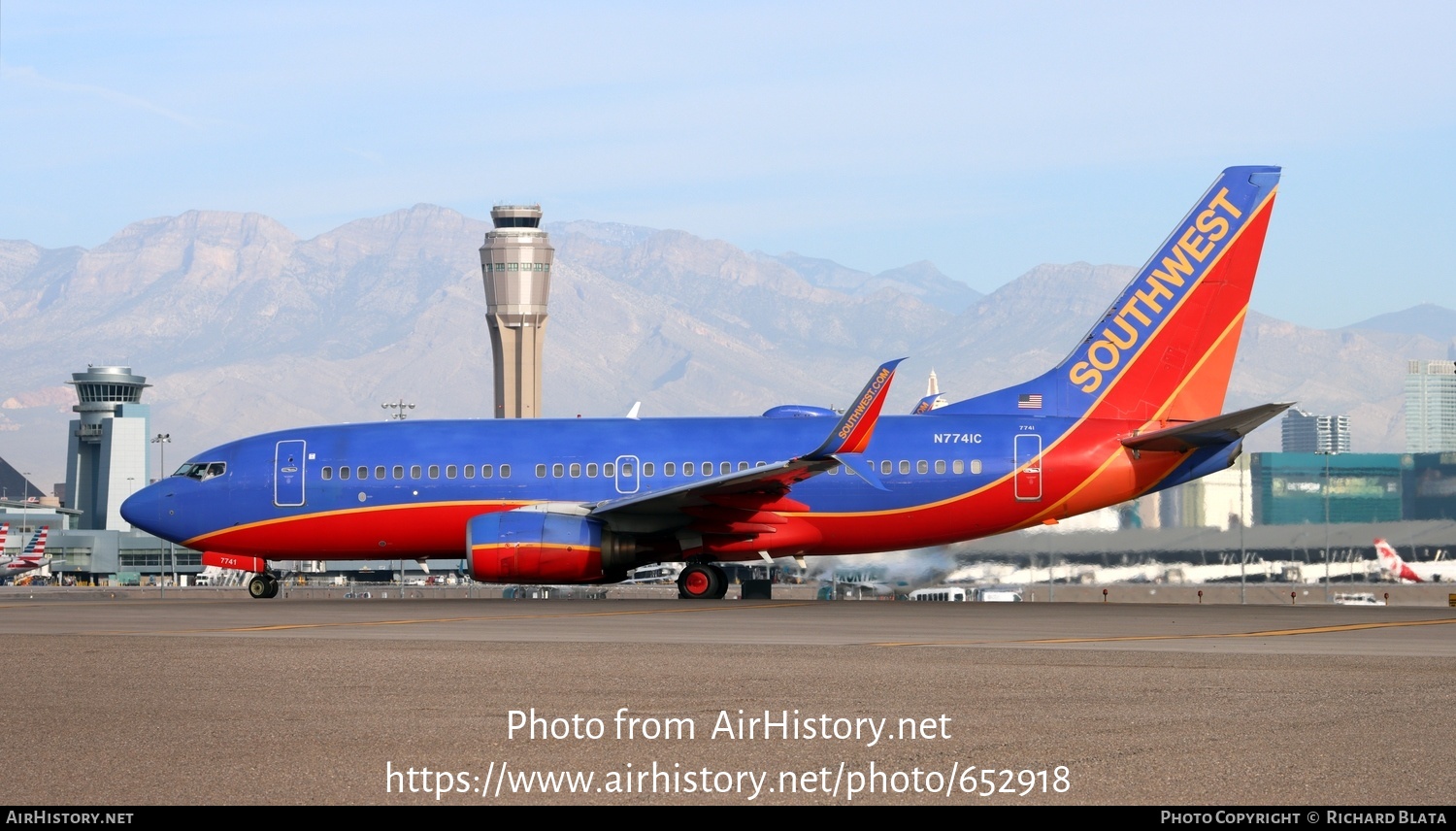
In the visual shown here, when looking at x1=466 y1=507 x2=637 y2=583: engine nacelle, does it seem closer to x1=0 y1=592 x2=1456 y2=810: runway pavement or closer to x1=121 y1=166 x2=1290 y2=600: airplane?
x1=121 y1=166 x2=1290 y2=600: airplane

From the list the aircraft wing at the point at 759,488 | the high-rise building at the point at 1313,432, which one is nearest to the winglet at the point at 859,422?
the aircraft wing at the point at 759,488

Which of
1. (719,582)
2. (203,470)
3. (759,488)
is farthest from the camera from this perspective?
(203,470)

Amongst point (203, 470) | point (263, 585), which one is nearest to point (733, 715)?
point (203, 470)

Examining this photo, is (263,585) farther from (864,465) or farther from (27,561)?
(27,561)

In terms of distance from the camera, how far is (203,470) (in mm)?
33281

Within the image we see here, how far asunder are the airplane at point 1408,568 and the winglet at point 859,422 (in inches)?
964

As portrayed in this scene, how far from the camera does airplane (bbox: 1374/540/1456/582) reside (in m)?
45.2

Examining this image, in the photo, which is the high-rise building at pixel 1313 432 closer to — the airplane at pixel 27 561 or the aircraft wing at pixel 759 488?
the airplane at pixel 27 561

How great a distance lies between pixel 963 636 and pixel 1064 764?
10.3m

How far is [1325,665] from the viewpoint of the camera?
1597cm

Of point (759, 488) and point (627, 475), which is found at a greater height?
point (627, 475)

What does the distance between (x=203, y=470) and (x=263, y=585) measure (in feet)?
9.11

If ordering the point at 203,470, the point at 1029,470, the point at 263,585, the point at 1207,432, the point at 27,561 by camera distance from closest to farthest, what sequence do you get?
the point at 1207,432 < the point at 1029,470 < the point at 203,470 < the point at 263,585 < the point at 27,561

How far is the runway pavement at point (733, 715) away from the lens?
931 centimetres
